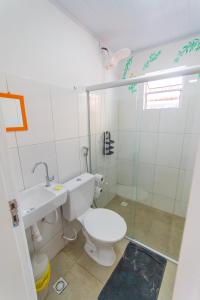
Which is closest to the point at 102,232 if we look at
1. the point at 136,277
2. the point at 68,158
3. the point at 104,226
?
the point at 104,226

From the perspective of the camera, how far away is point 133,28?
1.55 meters

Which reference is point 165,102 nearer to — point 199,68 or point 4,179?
point 199,68

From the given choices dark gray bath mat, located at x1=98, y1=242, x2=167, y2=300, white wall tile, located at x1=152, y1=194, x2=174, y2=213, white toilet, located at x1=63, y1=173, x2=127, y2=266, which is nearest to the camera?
dark gray bath mat, located at x1=98, y1=242, x2=167, y2=300

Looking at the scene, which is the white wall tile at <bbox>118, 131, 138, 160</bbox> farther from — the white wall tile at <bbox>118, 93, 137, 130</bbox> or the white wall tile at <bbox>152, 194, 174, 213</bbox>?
the white wall tile at <bbox>152, 194, 174, 213</bbox>

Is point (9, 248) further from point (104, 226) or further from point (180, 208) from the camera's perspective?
point (180, 208)

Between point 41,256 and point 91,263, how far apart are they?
1.76 ft

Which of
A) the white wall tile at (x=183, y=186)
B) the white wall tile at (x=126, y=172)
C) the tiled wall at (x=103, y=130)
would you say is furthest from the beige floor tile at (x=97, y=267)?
the white wall tile at (x=183, y=186)

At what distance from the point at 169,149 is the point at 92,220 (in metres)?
1.37

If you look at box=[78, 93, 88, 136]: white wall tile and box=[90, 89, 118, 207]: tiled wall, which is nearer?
box=[78, 93, 88, 136]: white wall tile

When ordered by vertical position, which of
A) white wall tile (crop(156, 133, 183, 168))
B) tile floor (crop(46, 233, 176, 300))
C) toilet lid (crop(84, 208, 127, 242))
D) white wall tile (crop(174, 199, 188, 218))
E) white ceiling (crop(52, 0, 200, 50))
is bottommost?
tile floor (crop(46, 233, 176, 300))

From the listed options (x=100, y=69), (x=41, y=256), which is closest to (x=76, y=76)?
(x=100, y=69)

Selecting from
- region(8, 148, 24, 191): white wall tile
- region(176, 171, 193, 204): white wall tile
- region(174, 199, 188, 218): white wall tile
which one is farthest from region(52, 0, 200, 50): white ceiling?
region(174, 199, 188, 218): white wall tile

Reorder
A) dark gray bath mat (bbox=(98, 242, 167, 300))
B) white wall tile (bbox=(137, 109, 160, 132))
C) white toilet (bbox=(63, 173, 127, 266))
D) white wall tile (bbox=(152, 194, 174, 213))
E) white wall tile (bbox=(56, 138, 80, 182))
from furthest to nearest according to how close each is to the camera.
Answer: white wall tile (bbox=(152, 194, 174, 213)) → white wall tile (bbox=(137, 109, 160, 132)) → white wall tile (bbox=(56, 138, 80, 182)) → white toilet (bbox=(63, 173, 127, 266)) → dark gray bath mat (bbox=(98, 242, 167, 300))

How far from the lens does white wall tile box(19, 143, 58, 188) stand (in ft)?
3.61
